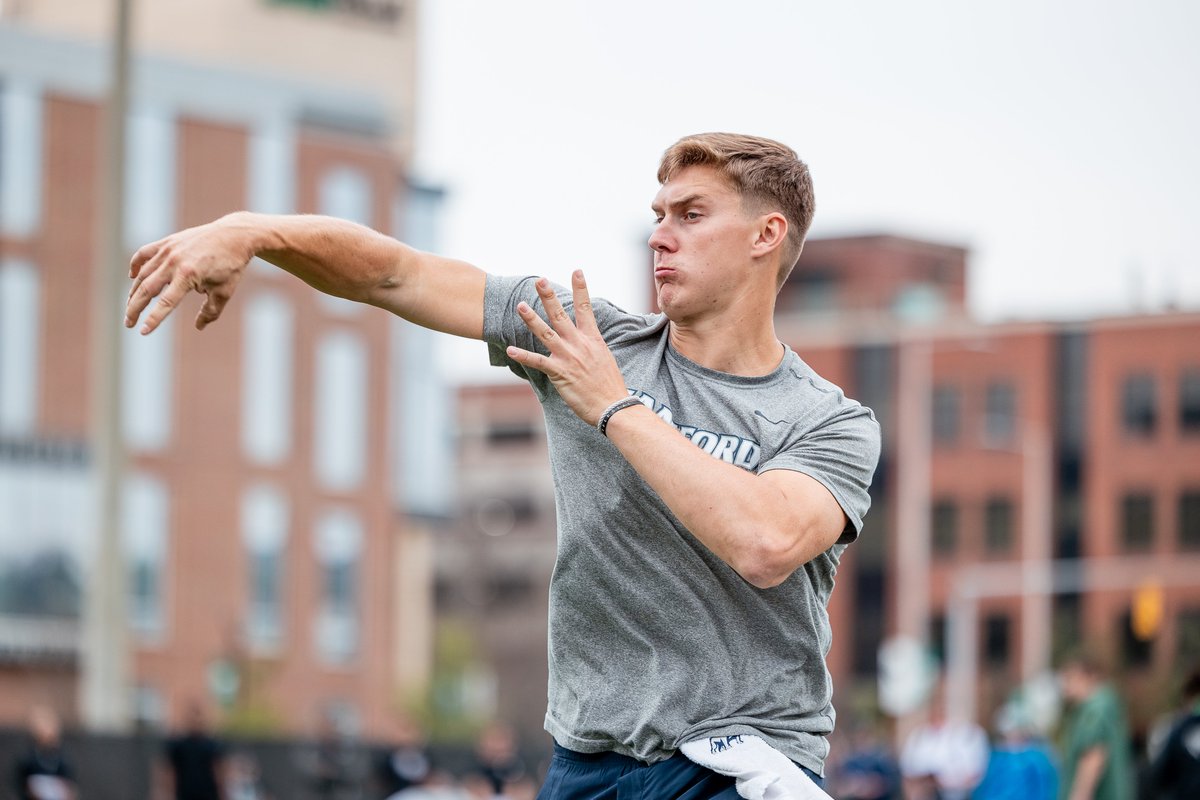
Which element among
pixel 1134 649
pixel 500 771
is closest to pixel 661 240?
pixel 500 771

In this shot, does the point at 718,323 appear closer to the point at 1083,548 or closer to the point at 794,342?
the point at 1083,548

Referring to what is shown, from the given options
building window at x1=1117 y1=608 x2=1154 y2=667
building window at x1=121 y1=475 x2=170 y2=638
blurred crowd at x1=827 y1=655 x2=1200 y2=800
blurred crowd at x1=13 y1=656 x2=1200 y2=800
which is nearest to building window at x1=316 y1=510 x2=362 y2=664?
building window at x1=121 y1=475 x2=170 y2=638

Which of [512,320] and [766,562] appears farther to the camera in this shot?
[512,320]

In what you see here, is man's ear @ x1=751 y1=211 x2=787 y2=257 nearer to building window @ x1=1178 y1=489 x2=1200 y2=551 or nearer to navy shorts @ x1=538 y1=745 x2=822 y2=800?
navy shorts @ x1=538 y1=745 x2=822 y2=800

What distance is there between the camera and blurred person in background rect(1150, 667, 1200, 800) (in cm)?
1252

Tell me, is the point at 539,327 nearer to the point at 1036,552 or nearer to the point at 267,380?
the point at 267,380

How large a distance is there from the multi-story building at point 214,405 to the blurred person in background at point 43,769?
33921 mm

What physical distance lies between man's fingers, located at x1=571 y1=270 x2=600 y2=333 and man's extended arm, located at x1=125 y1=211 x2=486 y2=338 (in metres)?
0.27

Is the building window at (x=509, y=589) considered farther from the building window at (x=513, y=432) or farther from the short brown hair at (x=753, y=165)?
the short brown hair at (x=753, y=165)

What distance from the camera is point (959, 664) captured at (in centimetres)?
5484

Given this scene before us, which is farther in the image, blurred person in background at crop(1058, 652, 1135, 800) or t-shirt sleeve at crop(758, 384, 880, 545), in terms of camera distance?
blurred person in background at crop(1058, 652, 1135, 800)

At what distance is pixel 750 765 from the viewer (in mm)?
3922

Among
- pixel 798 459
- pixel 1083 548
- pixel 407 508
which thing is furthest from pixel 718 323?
pixel 1083 548

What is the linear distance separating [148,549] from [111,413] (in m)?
42.6
